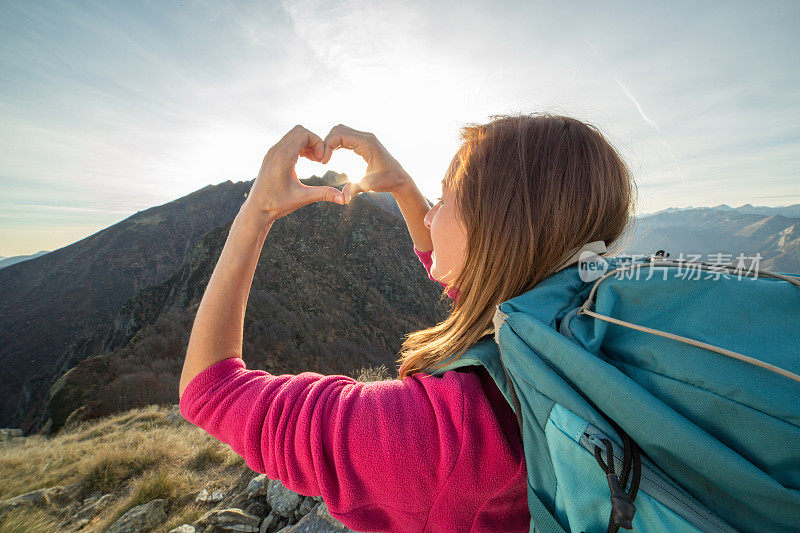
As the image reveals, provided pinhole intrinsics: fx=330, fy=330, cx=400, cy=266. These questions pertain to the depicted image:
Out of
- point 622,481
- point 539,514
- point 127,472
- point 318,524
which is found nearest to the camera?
point 622,481

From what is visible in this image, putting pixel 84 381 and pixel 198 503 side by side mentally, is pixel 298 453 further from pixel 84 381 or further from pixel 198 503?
pixel 84 381

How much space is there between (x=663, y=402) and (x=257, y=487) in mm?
4415

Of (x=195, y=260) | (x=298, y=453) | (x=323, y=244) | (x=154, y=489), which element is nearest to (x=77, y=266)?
(x=195, y=260)

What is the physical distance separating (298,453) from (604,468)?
69 centimetres

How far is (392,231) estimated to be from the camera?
30.5 meters

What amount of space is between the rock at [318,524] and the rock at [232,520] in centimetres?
46

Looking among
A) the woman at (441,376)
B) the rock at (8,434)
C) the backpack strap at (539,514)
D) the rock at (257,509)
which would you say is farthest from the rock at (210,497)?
the rock at (8,434)

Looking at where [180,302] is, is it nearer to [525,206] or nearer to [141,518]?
[141,518]

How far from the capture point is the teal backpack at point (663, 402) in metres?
0.59

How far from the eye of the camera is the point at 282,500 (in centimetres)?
349

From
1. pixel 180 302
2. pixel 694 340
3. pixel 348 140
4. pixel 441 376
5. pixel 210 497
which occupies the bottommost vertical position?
pixel 210 497

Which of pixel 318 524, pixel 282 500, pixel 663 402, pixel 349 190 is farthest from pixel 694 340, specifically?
pixel 282 500

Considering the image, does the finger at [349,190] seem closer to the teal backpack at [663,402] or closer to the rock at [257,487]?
the teal backpack at [663,402]

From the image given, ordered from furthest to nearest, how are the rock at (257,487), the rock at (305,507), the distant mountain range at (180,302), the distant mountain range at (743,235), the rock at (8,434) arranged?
1. the distant mountain range at (743,235)
2. the distant mountain range at (180,302)
3. the rock at (8,434)
4. the rock at (257,487)
5. the rock at (305,507)
